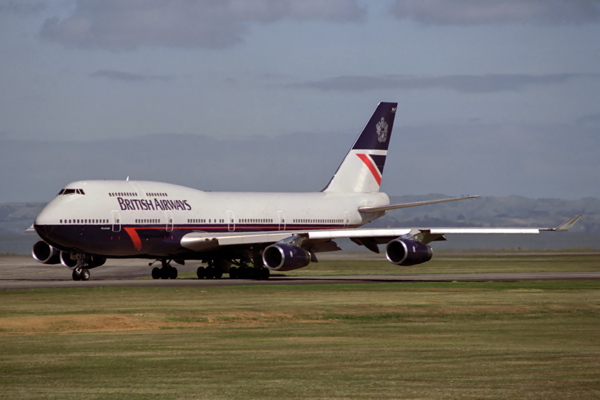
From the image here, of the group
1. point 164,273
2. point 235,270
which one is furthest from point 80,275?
point 235,270

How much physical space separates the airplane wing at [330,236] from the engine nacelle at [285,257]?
95 centimetres

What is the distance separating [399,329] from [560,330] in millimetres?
4138

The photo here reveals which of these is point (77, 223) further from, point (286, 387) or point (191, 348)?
point (286, 387)

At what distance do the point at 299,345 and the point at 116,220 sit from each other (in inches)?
1072

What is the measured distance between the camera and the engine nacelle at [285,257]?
45844mm

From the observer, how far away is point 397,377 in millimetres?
15570

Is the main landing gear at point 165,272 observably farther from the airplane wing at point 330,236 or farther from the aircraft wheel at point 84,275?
the aircraft wheel at point 84,275

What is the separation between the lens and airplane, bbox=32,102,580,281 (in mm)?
45500

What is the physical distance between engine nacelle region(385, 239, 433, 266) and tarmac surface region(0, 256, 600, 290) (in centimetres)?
149

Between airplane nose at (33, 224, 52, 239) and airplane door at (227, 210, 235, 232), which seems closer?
airplane nose at (33, 224, 52, 239)

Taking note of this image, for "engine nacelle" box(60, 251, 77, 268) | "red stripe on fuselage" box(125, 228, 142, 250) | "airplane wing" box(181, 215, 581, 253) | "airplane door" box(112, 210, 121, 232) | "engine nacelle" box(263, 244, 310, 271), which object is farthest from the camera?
"engine nacelle" box(60, 251, 77, 268)

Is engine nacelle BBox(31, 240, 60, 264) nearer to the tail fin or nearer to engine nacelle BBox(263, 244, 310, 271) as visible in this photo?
engine nacelle BBox(263, 244, 310, 271)

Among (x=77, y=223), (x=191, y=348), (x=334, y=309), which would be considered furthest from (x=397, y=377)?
(x=77, y=223)

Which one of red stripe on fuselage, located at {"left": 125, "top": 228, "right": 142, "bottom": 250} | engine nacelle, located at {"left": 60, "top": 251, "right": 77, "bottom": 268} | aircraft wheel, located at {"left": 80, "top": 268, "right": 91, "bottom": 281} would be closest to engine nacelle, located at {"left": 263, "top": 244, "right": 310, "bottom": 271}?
red stripe on fuselage, located at {"left": 125, "top": 228, "right": 142, "bottom": 250}
